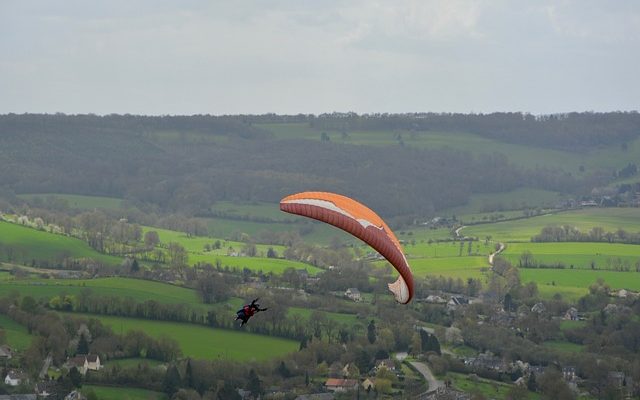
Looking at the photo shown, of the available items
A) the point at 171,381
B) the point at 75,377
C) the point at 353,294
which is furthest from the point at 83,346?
the point at 353,294

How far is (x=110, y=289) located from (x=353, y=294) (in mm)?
17464

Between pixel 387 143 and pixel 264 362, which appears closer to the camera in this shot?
pixel 264 362

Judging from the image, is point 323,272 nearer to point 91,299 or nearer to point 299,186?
point 91,299

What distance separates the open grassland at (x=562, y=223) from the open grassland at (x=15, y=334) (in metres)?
57.6

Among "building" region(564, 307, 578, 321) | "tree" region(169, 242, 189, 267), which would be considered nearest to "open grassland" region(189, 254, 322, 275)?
"tree" region(169, 242, 189, 267)

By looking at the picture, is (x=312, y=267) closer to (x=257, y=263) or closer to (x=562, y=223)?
(x=257, y=263)

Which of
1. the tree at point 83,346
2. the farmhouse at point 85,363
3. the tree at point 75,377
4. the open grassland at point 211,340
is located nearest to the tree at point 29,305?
the open grassland at point 211,340

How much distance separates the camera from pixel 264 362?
6881 cm

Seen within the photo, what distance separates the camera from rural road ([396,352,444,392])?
66.7 meters

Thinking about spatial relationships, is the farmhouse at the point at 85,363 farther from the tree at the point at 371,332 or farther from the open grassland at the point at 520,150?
the open grassland at the point at 520,150

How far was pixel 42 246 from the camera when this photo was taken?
345 ft

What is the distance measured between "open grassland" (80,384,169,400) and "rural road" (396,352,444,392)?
40.4 feet

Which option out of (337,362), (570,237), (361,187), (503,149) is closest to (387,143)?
(503,149)

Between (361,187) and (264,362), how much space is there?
311 ft
